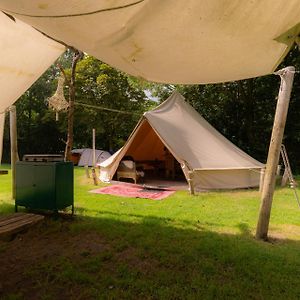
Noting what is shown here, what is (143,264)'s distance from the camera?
3.95 m

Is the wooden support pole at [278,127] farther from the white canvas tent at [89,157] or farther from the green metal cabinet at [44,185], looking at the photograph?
the white canvas tent at [89,157]

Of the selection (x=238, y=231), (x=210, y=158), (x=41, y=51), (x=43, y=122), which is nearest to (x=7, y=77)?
(x=41, y=51)

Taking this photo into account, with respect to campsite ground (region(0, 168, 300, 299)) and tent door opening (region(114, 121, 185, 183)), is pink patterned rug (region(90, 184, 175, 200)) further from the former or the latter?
campsite ground (region(0, 168, 300, 299))

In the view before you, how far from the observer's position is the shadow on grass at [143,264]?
3.28m

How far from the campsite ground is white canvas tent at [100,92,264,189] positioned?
278cm

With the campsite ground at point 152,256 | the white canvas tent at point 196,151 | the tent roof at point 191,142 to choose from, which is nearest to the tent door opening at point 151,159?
the white canvas tent at point 196,151

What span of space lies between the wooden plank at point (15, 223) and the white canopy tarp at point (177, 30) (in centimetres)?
283

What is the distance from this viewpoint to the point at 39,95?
2591 centimetres

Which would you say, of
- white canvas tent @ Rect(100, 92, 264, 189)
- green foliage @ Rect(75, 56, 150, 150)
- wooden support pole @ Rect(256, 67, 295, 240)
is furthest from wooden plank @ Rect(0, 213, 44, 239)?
green foliage @ Rect(75, 56, 150, 150)

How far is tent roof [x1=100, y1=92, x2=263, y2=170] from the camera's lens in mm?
9781

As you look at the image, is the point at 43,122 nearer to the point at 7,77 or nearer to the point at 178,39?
the point at 7,77

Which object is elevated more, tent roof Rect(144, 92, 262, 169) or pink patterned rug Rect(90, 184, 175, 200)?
tent roof Rect(144, 92, 262, 169)

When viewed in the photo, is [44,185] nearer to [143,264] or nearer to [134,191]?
[143,264]

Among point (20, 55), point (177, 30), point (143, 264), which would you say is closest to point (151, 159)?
point (143, 264)
